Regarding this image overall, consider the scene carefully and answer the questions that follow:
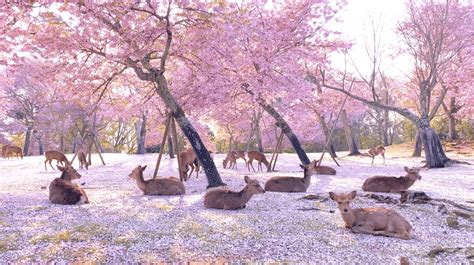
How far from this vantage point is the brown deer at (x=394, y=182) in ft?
26.3

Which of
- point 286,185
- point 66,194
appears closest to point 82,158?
point 66,194

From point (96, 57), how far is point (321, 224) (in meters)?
8.40

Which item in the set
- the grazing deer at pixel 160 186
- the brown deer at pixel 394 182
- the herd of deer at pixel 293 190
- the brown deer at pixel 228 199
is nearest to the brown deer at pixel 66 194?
the herd of deer at pixel 293 190

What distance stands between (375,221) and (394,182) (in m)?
3.37

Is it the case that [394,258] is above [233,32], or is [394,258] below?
below

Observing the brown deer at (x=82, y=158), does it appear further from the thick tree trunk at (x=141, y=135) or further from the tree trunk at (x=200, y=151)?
the thick tree trunk at (x=141, y=135)

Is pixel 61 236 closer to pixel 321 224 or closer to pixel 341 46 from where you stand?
pixel 321 224

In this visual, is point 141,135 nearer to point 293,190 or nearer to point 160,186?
point 160,186

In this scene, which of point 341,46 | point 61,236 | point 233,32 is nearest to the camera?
point 61,236

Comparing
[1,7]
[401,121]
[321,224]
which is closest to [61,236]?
[321,224]

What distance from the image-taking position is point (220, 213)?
6.32 metres

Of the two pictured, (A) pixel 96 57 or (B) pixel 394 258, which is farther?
(A) pixel 96 57

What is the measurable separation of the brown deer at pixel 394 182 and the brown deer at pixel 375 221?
314 centimetres

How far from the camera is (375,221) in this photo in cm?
507
